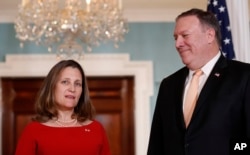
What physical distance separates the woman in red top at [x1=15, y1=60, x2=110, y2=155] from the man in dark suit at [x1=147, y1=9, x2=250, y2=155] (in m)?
0.33

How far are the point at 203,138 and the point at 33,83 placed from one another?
11.7ft

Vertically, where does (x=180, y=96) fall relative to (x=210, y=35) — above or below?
below

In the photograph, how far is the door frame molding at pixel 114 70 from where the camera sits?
4.98 metres

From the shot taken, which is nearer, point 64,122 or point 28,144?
point 28,144

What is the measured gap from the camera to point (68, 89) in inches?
89.1

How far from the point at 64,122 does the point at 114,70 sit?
9.07 feet

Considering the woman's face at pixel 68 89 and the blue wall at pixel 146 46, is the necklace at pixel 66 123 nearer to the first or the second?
the woman's face at pixel 68 89

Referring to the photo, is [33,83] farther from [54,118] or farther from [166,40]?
[54,118]

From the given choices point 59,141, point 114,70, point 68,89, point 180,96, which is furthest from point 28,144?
point 114,70

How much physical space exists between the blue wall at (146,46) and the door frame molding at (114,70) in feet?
0.21

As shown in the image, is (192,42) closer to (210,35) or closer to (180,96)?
(210,35)

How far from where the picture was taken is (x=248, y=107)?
1.84m

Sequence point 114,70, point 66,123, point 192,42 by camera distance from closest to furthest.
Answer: point 192,42 → point 66,123 → point 114,70

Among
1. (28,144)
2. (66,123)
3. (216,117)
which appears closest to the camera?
(216,117)
